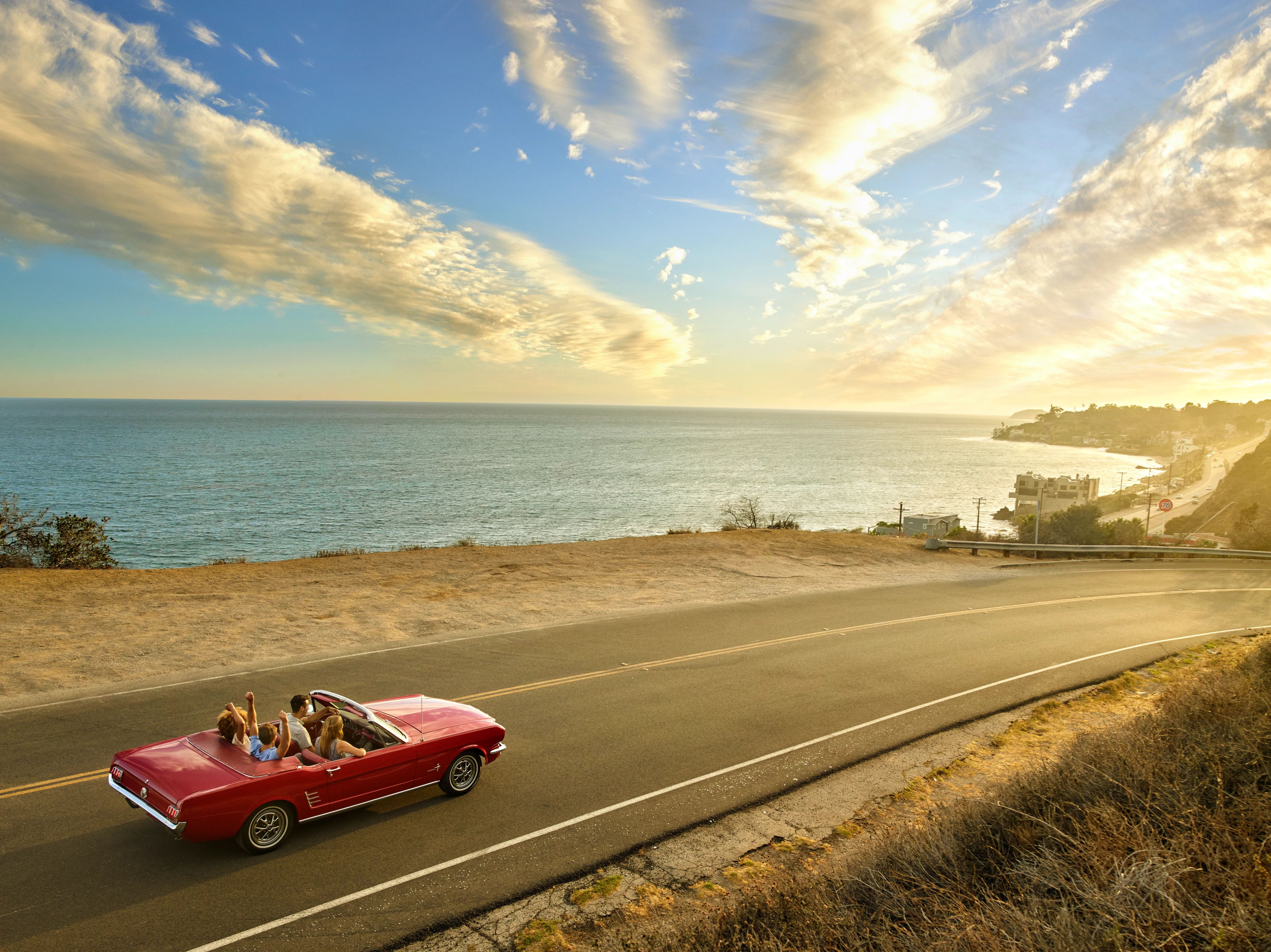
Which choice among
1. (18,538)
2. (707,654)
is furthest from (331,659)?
(18,538)

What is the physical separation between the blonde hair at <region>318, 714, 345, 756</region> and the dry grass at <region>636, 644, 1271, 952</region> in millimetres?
4007

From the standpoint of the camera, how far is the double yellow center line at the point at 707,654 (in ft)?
26.1

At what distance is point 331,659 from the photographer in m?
13.0

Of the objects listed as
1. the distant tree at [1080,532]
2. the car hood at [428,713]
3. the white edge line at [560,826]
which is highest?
the distant tree at [1080,532]

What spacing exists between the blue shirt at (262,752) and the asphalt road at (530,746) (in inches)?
38.6

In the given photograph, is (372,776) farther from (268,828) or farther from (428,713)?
(428,713)

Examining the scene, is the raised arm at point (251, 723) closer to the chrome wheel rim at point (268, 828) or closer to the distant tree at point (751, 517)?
the chrome wheel rim at point (268, 828)

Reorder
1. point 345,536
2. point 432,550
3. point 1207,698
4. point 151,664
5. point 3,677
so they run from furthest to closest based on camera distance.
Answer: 1. point 345,536
2. point 432,550
3. point 151,664
4. point 3,677
5. point 1207,698

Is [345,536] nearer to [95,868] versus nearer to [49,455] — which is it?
[95,868]

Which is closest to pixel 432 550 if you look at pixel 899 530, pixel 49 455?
pixel 899 530

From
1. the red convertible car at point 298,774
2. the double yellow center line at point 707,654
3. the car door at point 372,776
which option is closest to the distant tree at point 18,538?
the double yellow center line at point 707,654

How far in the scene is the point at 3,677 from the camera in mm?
11430

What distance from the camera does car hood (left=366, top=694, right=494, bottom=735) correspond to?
823 cm

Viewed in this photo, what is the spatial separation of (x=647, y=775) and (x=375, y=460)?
99756 millimetres
